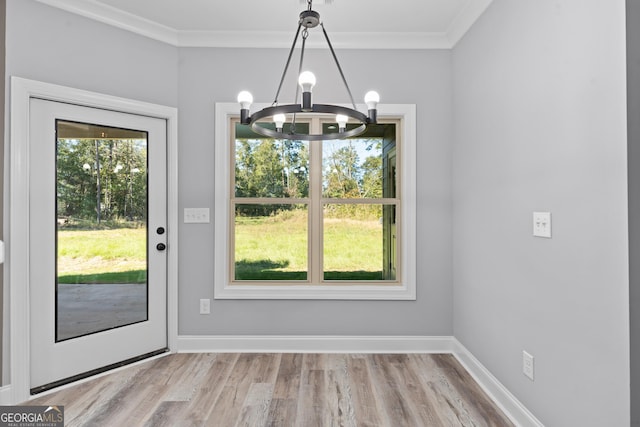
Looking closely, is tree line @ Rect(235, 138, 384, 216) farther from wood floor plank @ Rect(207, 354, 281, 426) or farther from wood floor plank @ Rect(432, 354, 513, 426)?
wood floor plank @ Rect(432, 354, 513, 426)

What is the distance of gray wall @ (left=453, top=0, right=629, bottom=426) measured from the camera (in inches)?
58.1

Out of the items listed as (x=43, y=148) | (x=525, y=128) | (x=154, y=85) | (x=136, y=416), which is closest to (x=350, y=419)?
(x=136, y=416)

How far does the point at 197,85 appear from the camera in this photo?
322 centimetres

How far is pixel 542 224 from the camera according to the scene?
1.92 meters

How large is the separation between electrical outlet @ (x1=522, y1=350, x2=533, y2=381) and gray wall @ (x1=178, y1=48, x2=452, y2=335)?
112 centimetres

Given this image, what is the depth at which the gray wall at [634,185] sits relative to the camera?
A: 134cm

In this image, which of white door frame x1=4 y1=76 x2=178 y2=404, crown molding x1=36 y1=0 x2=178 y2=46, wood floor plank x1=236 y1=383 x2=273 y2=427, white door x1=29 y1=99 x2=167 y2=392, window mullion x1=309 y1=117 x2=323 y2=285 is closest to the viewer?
wood floor plank x1=236 y1=383 x2=273 y2=427

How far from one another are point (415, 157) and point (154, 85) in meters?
2.20

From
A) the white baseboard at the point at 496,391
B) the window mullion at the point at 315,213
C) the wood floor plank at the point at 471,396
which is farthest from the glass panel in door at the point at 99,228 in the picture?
the white baseboard at the point at 496,391

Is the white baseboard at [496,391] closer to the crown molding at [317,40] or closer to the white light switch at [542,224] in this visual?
the white light switch at [542,224]

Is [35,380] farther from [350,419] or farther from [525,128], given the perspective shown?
[525,128]

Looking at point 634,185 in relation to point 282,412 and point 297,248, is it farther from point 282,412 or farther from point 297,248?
point 297,248

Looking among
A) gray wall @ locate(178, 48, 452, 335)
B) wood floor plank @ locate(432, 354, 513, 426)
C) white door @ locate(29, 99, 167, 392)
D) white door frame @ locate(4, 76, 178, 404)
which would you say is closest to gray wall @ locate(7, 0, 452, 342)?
gray wall @ locate(178, 48, 452, 335)

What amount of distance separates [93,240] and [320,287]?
1785 millimetres
